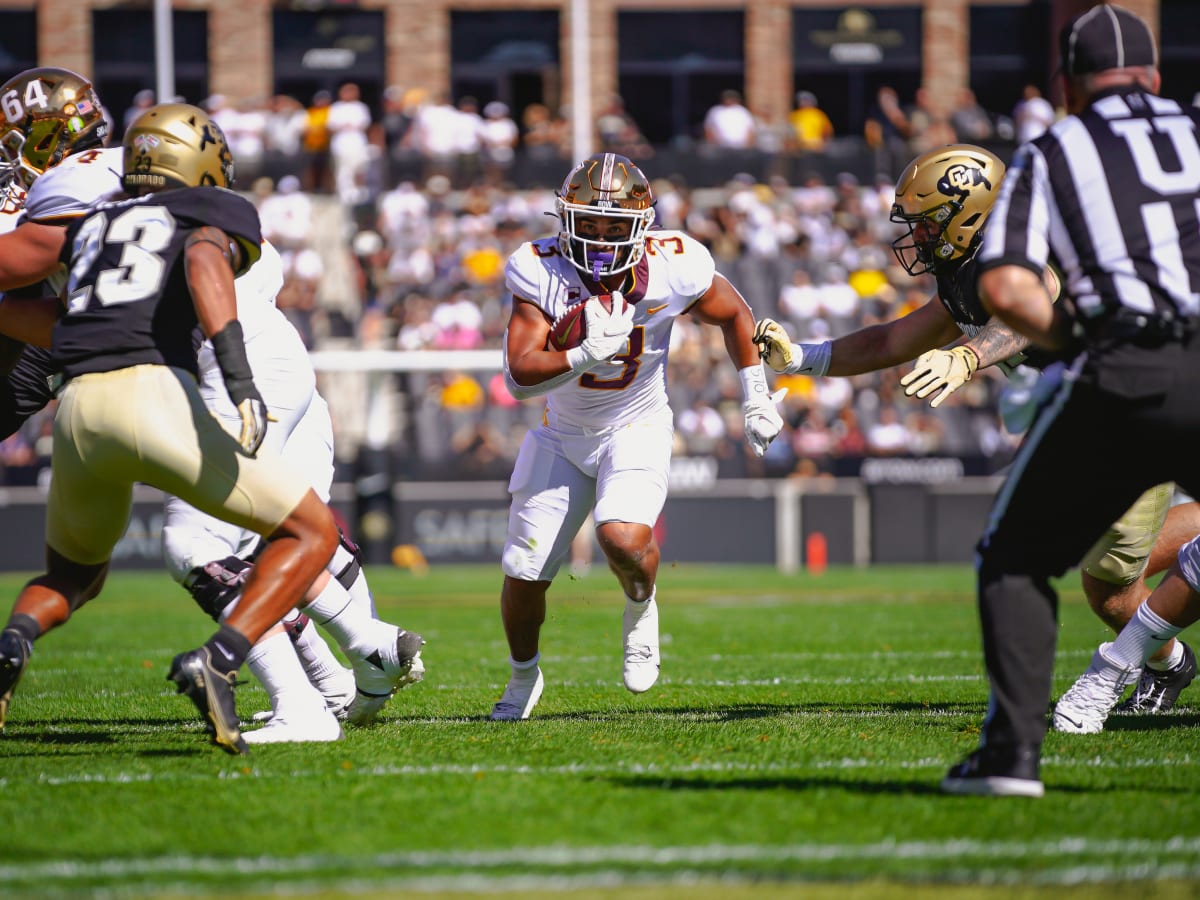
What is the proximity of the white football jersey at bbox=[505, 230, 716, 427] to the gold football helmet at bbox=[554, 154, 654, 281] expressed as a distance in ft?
0.29

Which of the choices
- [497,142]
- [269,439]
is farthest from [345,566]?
[497,142]

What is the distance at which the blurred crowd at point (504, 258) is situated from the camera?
659 inches

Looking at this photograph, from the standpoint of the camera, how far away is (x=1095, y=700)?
4973mm

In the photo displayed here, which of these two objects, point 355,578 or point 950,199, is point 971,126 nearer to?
point 950,199

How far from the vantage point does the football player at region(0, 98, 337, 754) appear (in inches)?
160

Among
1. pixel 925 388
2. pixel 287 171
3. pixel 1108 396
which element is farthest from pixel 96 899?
A: pixel 287 171

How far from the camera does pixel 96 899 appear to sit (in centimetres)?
291

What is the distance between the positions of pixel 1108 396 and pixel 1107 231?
1.30ft

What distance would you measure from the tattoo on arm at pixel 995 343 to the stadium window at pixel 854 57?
68.1 ft

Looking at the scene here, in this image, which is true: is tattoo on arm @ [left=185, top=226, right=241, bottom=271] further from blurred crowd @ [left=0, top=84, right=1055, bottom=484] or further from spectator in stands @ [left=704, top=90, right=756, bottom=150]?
spectator in stands @ [left=704, top=90, right=756, bottom=150]

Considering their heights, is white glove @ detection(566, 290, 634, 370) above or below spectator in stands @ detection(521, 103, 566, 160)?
below

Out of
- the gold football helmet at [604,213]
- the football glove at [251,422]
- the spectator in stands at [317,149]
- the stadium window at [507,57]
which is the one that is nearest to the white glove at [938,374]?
the gold football helmet at [604,213]

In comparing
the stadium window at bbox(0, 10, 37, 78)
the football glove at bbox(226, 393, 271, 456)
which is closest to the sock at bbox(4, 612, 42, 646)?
the football glove at bbox(226, 393, 271, 456)

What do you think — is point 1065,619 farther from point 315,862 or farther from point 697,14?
point 697,14
